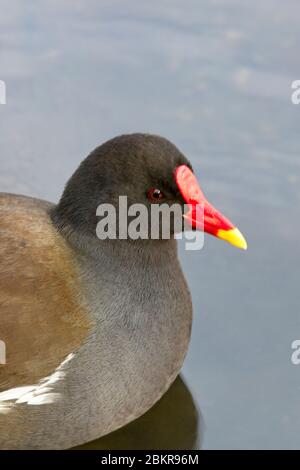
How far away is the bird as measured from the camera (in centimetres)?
359

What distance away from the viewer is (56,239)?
381cm

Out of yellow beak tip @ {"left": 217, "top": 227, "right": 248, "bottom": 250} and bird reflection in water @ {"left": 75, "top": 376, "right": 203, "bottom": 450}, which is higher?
yellow beak tip @ {"left": 217, "top": 227, "right": 248, "bottom": 250}

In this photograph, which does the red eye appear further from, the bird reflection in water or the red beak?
the bird reflection in water

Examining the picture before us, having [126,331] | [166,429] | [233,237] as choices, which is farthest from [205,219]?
[166,429]

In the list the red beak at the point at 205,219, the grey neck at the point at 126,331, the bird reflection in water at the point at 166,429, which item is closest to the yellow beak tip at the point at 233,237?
the red beak at the point at 205,219

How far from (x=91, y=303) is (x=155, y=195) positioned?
1.59 ft

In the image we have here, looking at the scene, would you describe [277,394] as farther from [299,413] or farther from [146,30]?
[146,30]

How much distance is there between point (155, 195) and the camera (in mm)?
3850

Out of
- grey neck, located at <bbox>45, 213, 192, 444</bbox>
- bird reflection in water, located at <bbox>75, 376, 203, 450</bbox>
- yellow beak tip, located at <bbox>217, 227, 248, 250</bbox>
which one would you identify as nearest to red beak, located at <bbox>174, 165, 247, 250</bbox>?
yellow beak tip, located at <bbox>217, 227, 248, 250</bbox>

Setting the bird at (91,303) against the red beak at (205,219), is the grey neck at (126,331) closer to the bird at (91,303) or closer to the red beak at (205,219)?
the bird at (91,303)

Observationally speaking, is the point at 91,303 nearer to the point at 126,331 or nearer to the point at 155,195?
the point at 126,331

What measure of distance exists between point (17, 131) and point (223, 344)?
1.79 m

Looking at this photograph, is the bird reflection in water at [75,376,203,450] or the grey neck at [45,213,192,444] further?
the bird reflection in water at [75,376,203,450]

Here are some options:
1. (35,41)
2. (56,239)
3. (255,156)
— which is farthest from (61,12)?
(56,239)
